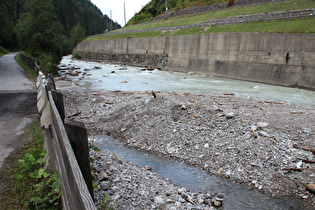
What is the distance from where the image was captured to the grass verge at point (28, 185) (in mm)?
3090

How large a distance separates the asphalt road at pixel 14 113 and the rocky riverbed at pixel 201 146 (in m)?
1.89

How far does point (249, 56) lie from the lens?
21109mm

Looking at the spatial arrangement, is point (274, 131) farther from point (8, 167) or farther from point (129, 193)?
point (8, 167)

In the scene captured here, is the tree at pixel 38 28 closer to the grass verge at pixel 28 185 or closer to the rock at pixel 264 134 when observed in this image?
the grass verge at pixel 28 185

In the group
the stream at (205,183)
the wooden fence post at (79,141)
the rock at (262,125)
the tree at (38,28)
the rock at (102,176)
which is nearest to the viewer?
the wooden fence post at (79,141)

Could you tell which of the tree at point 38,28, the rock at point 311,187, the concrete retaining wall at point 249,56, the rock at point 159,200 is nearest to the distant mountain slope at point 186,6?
the concrete retaining wall at point 249,56

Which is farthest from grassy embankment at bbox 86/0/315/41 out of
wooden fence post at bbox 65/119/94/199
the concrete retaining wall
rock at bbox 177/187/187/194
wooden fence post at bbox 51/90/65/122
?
wooden fence post at bbox 65/119/94/199

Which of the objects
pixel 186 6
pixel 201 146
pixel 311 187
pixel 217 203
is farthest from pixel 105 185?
pixel 186 6

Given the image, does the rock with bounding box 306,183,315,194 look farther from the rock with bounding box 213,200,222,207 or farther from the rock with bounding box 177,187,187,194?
the rock with bounding box 177,187,187,194

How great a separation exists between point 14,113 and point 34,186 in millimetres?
5300

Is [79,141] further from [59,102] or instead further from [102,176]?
[102,176]

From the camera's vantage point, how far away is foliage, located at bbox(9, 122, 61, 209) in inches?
121

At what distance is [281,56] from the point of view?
1834cm

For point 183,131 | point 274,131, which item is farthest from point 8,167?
point 274,131
